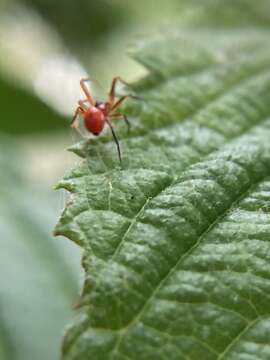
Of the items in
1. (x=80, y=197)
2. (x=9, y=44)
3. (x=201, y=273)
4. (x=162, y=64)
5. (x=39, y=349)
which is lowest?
(x=39, y=349)

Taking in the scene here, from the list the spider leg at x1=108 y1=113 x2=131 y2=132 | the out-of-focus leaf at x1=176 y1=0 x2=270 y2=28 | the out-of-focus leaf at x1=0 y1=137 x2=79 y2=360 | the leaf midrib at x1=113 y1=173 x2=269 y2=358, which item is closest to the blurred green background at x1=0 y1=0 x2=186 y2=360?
the out-of-focus leaf at x1=0 y1=137 x2=79 y2=360

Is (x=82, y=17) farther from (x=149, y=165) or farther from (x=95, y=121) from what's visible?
(x=149, y=165)

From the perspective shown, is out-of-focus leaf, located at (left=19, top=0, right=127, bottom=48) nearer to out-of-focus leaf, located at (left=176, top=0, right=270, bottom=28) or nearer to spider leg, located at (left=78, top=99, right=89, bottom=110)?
out-of-focus leaf, located at (left=176, top=0, right=270, bottom=28)

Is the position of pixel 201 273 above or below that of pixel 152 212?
below

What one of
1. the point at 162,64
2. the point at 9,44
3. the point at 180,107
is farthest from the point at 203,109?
the point at 9,44

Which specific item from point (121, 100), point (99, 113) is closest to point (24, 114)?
point (99, 113)

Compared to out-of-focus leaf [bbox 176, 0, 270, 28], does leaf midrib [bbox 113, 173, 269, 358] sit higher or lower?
lower

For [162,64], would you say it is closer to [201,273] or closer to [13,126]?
[201,273]
